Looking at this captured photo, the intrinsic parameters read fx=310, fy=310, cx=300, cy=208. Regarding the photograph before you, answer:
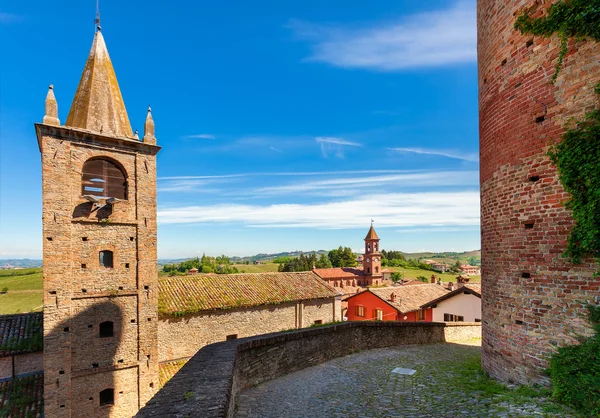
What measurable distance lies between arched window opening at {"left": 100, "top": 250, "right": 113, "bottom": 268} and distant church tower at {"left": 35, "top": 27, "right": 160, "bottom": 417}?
5 centimetres

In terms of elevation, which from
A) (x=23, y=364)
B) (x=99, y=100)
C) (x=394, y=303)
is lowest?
(x=394, y=303)

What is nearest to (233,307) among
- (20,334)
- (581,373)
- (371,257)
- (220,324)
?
(220,324)

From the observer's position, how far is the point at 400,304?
91.3ft

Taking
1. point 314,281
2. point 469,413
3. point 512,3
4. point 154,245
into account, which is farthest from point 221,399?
point 314,281

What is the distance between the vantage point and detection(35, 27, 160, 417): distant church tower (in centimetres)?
1310

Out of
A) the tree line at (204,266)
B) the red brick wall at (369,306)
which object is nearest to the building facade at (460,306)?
the red brick wall at (369,306)

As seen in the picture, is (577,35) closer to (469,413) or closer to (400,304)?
(469,413)

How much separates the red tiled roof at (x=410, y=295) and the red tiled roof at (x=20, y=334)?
2442 cm

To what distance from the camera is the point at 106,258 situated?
14.8 metres

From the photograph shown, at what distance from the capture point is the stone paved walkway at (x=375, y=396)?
518 centimetres

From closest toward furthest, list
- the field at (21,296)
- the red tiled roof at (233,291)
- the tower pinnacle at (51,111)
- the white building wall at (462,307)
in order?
the tower pinnacle at (51,111)
the red tiled roof at (233,291)
the white building wall at (462,307)
the field at (21,296)

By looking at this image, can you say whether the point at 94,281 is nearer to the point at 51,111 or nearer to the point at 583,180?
the point at 51,111

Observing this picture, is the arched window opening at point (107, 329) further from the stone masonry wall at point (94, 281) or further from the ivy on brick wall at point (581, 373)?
the ivy on brick wall at point (581, 373)

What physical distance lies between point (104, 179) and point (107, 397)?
1005 cm
